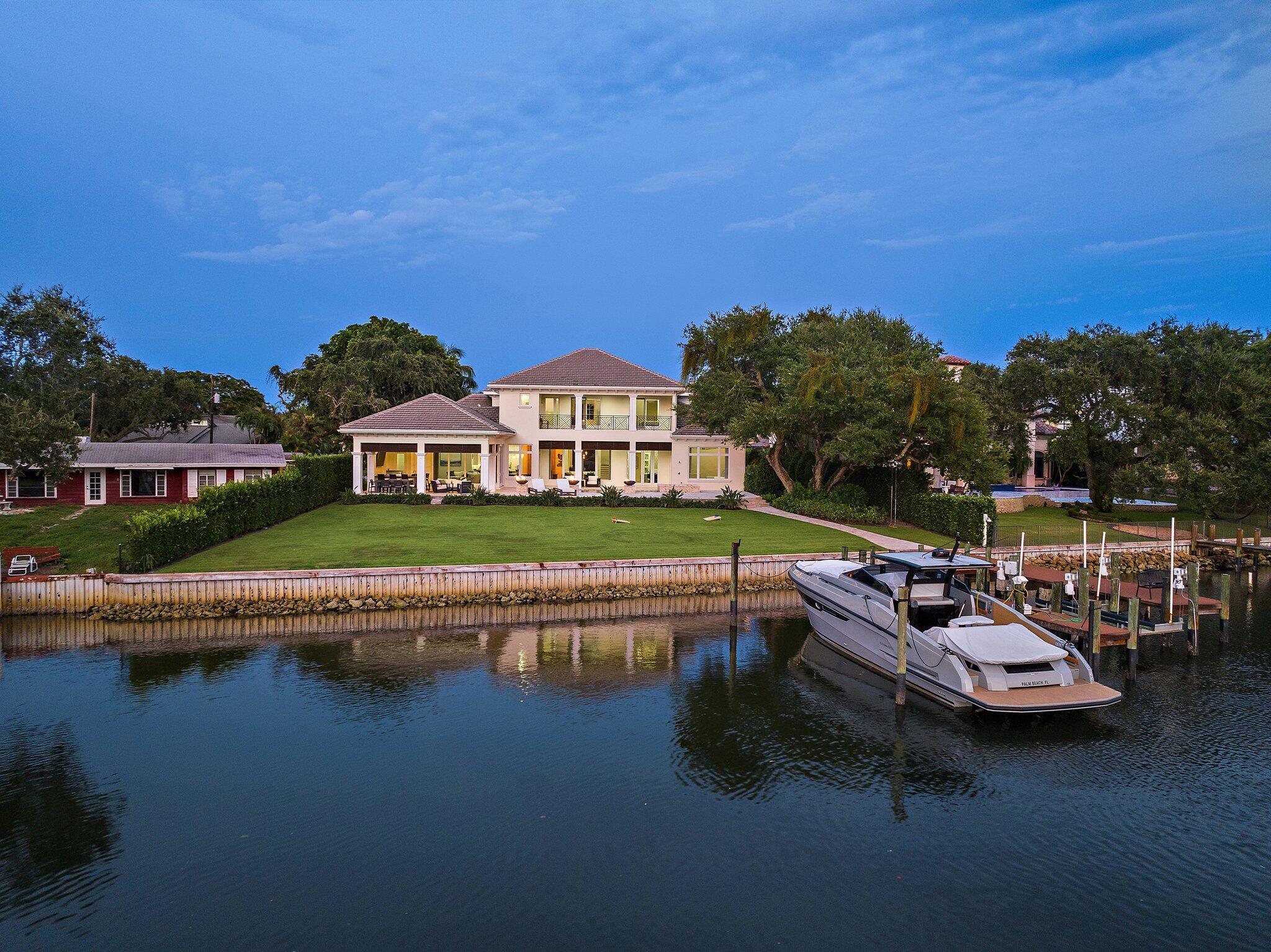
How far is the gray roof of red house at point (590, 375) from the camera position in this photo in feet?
137

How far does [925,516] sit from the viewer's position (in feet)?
102

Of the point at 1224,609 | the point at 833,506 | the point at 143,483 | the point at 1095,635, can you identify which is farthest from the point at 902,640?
the point at 143,483

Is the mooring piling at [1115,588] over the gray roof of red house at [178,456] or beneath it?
beneath

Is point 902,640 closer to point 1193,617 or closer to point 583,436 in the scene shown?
point 1193,617

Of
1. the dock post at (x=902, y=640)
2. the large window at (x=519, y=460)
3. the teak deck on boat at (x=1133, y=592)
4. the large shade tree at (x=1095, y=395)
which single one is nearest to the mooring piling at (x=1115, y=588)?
the teak deck on boat at (x=1133, y=592)

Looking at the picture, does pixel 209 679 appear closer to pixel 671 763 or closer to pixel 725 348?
pixel 671 763

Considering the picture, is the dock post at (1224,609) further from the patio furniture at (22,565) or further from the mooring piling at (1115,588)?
the patio furniture at (22,565)

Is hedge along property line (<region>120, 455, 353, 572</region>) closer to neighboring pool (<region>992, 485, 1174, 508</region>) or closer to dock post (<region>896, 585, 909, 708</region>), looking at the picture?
dock post (<region>896, 585, 909, 708</region>)

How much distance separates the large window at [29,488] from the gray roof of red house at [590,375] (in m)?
20.8

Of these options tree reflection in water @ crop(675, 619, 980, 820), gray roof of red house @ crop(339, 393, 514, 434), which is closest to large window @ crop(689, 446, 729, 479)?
gray roof of red house @ crop(339, 393, 514, 434)

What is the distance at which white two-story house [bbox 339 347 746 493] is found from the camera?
1625 inches

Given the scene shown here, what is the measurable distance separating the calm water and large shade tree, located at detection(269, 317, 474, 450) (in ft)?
109

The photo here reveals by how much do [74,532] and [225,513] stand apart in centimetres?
683

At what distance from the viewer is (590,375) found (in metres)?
42.9
